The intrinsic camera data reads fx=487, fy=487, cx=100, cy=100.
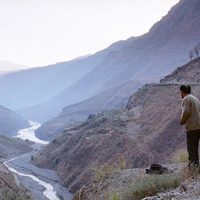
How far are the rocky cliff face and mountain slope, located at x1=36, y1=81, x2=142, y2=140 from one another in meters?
61.8

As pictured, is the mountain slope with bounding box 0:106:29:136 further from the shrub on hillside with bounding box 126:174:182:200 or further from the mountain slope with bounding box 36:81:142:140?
the shrub on hillside with bounding box 126:174:182:200

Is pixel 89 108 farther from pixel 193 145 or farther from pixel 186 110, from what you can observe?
pixel 186 110

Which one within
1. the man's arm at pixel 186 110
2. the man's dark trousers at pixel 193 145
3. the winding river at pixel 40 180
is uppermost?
the man's arm at pixel 186 110

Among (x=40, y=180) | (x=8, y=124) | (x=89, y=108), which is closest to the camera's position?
(x=40, y=180)

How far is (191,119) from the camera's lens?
9.98 m

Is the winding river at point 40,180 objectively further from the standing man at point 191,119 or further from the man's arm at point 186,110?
the man's arm at point 186,110

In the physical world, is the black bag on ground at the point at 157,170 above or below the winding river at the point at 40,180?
above

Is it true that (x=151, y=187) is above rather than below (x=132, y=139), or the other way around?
above

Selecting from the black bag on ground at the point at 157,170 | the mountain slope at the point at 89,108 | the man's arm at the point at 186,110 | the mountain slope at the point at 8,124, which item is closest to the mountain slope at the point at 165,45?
the mountain slope at the point at 89,108

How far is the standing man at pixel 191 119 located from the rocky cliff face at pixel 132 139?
95.8 ft

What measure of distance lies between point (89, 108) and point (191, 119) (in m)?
133

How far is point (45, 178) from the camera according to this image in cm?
5928

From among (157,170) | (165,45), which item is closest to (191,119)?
(157,170)

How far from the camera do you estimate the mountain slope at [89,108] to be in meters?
132
